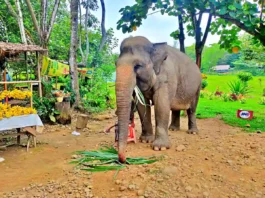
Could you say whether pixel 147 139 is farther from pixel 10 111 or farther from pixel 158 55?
pixel 10 111

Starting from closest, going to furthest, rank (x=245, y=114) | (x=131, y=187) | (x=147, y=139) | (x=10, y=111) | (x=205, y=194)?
(x=205, y=194), (x=131, y=187), (x=10, y=111), (x=147, y=139), (x=245, y=114)

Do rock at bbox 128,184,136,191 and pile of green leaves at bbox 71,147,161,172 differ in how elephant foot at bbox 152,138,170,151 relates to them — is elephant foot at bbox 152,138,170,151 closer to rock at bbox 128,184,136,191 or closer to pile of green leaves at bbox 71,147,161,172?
pile of green leaves at bbox 71,147,161,172

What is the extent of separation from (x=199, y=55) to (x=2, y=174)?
22.1 ft

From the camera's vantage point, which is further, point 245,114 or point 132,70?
point 245,114

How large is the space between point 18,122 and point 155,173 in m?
Result: 3.17

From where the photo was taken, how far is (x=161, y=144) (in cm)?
512

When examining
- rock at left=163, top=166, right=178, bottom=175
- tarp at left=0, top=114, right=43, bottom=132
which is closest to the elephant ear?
rock at left=163, top=166, right=178, bottom=175

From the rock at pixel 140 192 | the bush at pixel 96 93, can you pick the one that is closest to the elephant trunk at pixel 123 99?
the rock at pixel 140 192

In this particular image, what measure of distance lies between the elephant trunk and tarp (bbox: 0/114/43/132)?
2.47m

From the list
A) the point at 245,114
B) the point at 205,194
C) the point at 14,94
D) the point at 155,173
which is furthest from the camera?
the point at 245,114

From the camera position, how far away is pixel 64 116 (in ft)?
28.7

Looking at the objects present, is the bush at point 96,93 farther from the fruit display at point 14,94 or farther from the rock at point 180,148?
the rock at point 180,148

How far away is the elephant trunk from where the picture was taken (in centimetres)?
395

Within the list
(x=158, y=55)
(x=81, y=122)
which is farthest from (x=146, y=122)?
(x=81, y=122)
